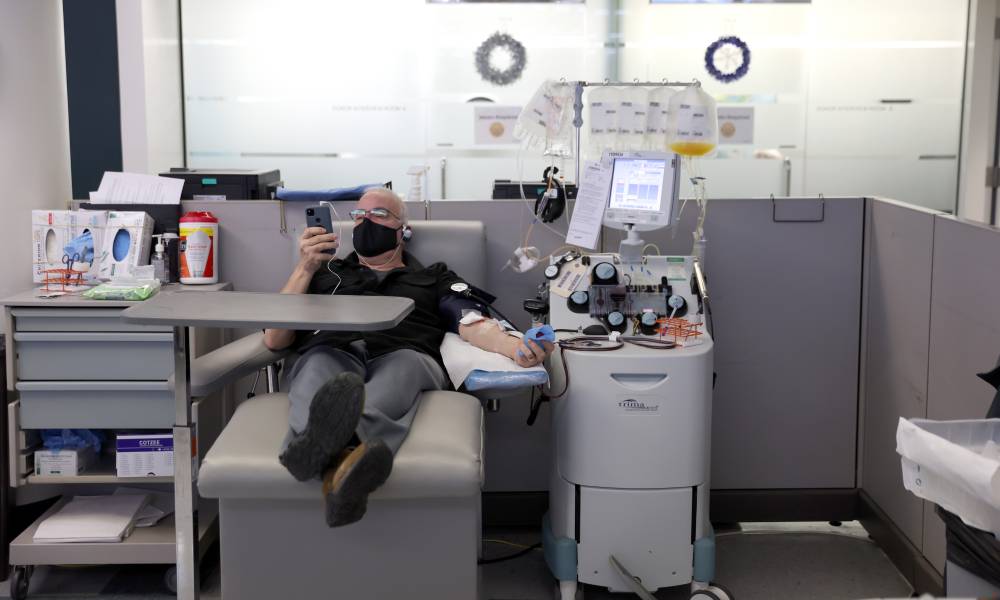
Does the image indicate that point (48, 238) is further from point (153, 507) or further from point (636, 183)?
point (636, 183)

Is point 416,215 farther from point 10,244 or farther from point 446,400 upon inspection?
point 10,244

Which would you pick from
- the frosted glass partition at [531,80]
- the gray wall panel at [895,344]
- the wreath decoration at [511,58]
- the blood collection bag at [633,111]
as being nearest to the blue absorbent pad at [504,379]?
the blood collection bag at [633,111]

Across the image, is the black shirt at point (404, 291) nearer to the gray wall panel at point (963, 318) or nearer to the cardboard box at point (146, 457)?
the cardboard box at point (146, 457)

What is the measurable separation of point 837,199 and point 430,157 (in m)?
2.22

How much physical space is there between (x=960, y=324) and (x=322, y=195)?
1766 millimetres

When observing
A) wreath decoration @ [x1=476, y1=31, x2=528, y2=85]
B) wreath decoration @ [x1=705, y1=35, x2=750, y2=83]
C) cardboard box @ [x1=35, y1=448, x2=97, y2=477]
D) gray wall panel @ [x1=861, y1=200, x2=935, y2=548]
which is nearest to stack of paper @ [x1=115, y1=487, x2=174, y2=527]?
cardboard box @ [x1=35, y1=448, x2=97, y2=477]

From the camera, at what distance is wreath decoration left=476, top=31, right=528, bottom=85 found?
4859 mm

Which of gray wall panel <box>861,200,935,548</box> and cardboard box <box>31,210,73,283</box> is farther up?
cardboard box <box>31,210,73,283</box>

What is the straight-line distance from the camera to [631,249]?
2.82 m

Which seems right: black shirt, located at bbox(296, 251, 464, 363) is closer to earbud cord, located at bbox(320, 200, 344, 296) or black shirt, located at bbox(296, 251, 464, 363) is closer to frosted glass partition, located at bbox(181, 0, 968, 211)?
earbud cord, located at bbox(320, 200, 344, 296)

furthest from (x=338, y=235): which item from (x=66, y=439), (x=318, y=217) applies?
(x=66, y=439)

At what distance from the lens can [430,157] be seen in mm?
4891

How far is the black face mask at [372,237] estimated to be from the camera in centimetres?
285

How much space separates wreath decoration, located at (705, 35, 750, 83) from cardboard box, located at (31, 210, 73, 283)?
3066 millimetres
